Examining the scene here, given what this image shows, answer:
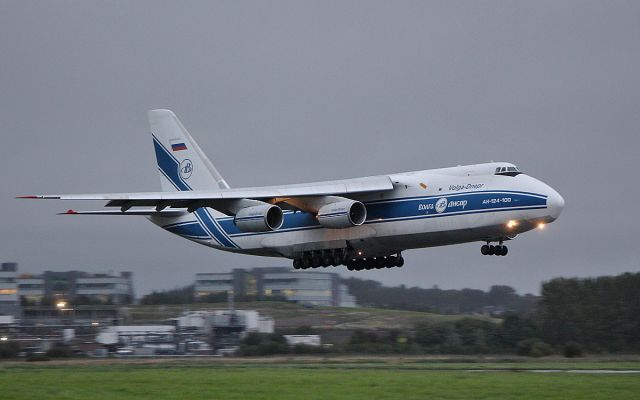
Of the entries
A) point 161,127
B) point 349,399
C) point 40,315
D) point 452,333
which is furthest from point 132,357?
point 349,399

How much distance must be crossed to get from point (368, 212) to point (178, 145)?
27.9 feet

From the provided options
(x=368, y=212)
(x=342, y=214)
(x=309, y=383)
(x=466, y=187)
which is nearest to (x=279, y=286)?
(x=368, y=212)

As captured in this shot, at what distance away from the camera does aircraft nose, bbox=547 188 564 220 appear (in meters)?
27.2

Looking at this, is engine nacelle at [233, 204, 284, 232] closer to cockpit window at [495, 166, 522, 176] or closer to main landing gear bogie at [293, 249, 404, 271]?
main landing gear bogie at [293, 249, 404, 271]

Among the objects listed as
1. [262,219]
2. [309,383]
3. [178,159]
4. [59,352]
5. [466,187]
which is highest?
[178,159]

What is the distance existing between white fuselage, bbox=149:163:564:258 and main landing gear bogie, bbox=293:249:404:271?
239mm

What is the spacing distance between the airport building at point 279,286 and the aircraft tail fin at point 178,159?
534cm

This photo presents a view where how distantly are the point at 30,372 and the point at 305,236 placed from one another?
28.3 ft

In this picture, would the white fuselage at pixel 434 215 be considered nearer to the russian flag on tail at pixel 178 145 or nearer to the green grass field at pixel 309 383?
the green grass field at pixel 309 383

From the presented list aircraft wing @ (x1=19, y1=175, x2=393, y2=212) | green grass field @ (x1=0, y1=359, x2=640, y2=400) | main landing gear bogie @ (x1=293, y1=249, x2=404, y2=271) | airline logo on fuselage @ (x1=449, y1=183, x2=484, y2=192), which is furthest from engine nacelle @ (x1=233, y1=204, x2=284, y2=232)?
airline logo on fuselage @ (x1=449, y1=183, x2=484, y2=192)

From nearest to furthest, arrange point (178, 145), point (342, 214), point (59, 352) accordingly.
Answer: point (342, 214) → point (59, 352) → point (178, 145)

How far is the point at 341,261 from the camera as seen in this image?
30.9 metres

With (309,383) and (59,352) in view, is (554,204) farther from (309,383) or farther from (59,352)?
(59,352)

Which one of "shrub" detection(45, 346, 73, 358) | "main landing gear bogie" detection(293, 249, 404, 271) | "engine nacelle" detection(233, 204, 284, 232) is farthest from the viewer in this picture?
"shrub" detection(45, 346, 73, 358)
